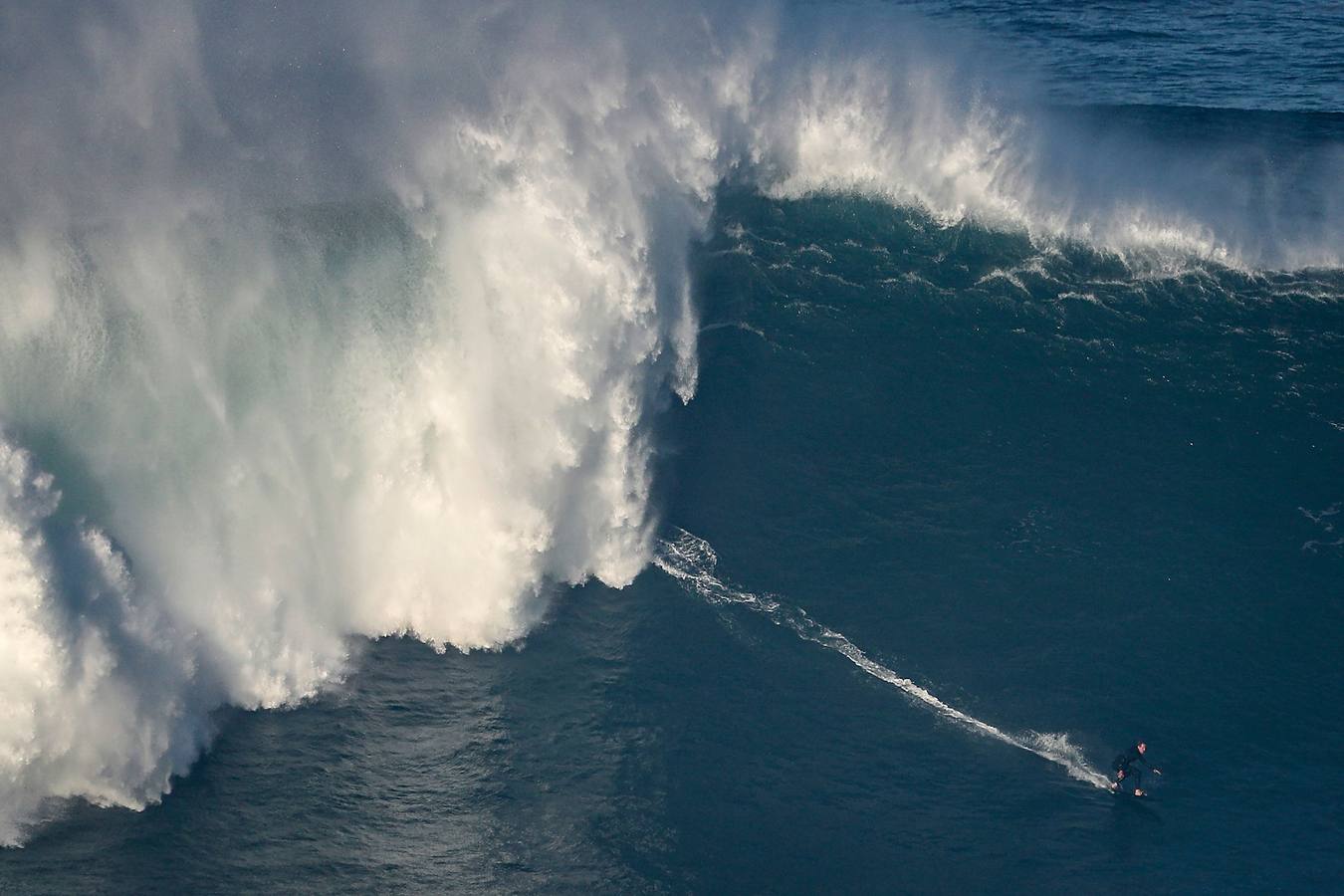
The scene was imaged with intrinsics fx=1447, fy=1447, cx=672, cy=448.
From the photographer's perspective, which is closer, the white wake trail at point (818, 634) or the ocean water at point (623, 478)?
the ocean water at point (623, 478)

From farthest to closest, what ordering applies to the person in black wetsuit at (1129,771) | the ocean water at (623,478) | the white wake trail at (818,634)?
the white wake trail at (818,634), the person in black wetsuit at (1129,771), the ocean water at (623,478)

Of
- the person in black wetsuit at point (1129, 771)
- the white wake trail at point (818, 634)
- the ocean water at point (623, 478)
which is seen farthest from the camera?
the white wake trail at point (818, 634)

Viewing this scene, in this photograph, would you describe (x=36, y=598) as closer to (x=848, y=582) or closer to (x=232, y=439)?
(x=232, y=439)

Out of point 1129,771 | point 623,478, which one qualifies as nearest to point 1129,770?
point 1129,771

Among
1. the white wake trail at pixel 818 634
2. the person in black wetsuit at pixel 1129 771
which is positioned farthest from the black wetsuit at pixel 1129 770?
the white wake trail at pixel 818 634

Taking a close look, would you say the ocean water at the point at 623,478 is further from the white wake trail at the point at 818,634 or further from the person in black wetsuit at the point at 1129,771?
the person in black wetsuit at the point at 1129,771

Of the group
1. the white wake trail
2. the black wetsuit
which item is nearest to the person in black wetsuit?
the black wetsuit

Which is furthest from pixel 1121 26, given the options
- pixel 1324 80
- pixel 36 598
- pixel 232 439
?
pixel 36 598
